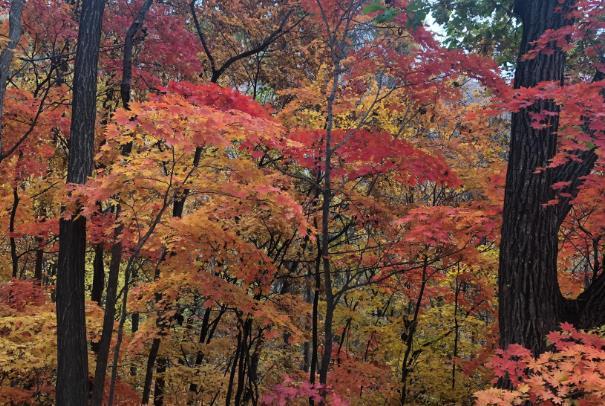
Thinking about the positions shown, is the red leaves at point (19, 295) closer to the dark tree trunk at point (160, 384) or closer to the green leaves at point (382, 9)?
the dark tree trunk at point (160, 384)

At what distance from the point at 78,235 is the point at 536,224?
5.33m

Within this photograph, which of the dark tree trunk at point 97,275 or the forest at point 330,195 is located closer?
the forest at point 330,195

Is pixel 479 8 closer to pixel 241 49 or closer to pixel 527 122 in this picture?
pixel 527 122

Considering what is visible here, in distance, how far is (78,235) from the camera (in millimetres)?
5629

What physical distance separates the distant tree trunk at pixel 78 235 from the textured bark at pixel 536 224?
194 inches

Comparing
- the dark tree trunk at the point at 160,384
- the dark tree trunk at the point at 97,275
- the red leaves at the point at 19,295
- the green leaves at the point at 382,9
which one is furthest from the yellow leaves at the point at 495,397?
the red leaves at the point at 19,295

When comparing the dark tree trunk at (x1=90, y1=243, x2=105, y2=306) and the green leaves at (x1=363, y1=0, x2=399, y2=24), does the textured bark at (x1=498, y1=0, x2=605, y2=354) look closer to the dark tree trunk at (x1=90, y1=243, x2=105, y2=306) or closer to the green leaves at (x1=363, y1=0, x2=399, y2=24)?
the green leaves at (x1=363, y1=0, x2=399, y2=24)

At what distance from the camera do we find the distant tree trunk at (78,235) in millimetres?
5441

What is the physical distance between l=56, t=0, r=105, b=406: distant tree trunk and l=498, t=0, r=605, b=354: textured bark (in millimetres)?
4923

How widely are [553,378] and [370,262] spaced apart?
4.56 metres

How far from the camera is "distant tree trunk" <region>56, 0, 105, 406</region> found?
5.44m

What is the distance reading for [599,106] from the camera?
366 cm

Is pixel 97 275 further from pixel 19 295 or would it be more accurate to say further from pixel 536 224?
pixel 536 224

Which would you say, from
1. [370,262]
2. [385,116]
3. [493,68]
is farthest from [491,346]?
[493,68]
